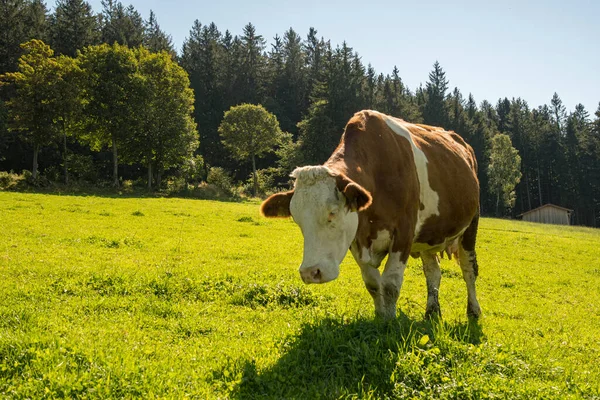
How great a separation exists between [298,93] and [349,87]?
1853 cm

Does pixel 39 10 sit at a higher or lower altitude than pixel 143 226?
higher

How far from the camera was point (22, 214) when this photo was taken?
720 inches

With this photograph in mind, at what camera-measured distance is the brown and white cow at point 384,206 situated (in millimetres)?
4613

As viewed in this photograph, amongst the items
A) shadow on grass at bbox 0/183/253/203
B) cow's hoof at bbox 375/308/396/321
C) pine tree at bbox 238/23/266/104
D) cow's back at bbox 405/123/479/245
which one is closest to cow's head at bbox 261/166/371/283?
cow's hoof at bbox 375/308/396/321

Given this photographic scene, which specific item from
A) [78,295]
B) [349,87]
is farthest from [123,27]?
→ [78,295]

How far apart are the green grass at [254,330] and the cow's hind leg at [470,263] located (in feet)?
0.93

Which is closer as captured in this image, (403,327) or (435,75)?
(403,327)

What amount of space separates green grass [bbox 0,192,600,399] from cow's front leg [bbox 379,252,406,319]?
0.24 m

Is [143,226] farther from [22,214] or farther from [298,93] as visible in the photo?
[298,93]

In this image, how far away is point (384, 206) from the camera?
5461 mm

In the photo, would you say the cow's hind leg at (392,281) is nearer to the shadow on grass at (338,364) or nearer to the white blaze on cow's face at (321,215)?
the shadow on grass at (338,364)

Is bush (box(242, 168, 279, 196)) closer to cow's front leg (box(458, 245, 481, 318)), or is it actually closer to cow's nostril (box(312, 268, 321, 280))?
cow's front leg (box(458, 245, 481, 318))

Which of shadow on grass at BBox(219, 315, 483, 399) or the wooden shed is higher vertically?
the wooden shed

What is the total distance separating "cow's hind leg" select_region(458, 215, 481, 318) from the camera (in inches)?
292
